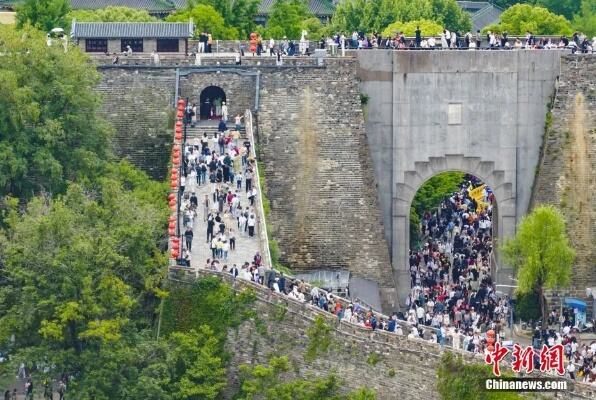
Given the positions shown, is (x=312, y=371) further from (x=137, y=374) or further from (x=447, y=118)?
(x=447, y=118)

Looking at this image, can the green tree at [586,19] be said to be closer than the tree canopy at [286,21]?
No

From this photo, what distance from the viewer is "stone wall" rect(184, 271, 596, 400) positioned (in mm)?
107938

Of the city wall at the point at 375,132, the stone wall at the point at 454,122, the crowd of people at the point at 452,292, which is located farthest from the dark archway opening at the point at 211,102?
the crowd of people at the point at 452,292

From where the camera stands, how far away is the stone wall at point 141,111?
13350 centimetres

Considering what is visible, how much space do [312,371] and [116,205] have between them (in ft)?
39.0

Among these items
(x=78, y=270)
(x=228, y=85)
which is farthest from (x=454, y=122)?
(x=78, y=270)

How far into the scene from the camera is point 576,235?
Result: 13200 cm

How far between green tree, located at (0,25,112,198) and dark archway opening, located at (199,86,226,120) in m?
8.06

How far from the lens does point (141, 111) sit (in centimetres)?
13375

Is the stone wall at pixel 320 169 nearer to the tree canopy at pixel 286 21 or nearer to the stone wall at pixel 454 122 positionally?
the stone wall at pixel 454 122

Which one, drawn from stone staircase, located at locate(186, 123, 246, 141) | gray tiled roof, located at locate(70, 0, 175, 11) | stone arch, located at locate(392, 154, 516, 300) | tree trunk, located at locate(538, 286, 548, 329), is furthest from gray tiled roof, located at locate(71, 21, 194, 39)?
gray tiled roof, located at locate(70, 0, 175, 11)

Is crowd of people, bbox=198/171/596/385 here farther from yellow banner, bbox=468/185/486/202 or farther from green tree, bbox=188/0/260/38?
green tree, bbox=188/0/260/38

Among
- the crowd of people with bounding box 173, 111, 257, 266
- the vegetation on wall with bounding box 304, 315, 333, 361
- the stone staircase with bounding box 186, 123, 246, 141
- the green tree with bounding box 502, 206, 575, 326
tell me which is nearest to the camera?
the vegetation on wall with bounding box 304, 315, 333, 361

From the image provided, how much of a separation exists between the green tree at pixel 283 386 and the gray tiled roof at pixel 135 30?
3015 cm
